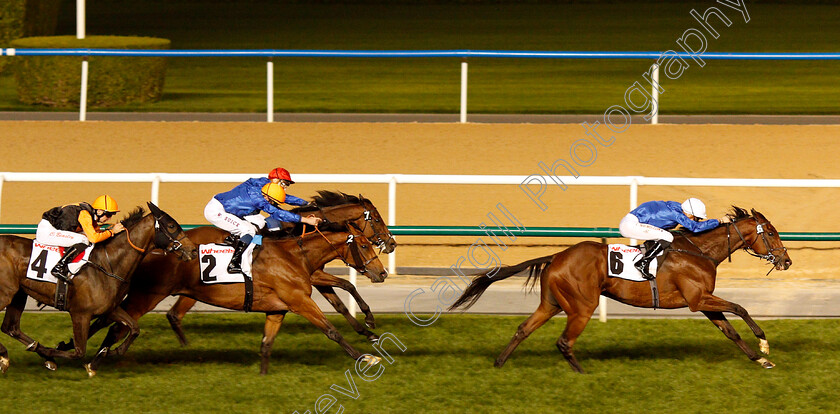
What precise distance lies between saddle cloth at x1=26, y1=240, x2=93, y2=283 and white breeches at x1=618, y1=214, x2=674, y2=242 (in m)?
2.88

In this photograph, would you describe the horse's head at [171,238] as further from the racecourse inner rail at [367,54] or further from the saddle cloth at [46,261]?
the racecourse inner rail at [367,54]

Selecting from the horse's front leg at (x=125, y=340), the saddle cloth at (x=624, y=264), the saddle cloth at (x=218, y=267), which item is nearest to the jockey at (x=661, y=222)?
the saddle cloth at (x=624, y=264)

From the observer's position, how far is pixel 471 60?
832 inches

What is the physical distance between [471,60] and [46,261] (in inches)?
612

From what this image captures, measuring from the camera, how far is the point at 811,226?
375 inches

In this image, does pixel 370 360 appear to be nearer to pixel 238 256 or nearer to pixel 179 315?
pixel 238 256

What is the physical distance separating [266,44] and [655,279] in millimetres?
16722

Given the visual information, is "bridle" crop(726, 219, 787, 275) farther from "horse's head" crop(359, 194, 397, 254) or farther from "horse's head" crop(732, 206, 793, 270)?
"horse's head" crop(359, 194, 397, 254)

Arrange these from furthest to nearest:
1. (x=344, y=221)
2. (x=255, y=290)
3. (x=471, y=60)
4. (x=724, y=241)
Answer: (x=471, y=60) < (x=344, y=221) < (x=724, y=241) < (x=255, y=290)

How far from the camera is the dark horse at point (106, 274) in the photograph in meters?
6.03

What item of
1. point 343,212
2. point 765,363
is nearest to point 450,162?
point 343,212

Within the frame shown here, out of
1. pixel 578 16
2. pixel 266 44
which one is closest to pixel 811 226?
pixel 266 44

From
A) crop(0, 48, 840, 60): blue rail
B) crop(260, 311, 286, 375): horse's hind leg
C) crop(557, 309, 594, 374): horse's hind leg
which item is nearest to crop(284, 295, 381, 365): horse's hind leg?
crop(260, 311, 286, 375): horse's hind leg

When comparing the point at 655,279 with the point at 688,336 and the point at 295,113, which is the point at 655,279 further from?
the point at 295,113
